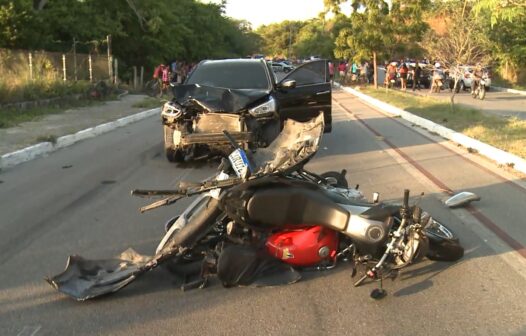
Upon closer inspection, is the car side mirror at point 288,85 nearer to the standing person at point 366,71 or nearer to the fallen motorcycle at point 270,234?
the fallen motorcycle at point 270,234

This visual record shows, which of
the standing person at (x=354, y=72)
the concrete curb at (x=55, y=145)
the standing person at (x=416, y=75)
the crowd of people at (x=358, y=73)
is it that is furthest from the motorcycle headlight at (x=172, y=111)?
the standing person at (x=354, y=72)

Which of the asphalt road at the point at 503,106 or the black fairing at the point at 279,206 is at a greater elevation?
the black fairing at the point at 279,206

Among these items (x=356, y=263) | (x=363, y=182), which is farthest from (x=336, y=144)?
(x=356, y=263)

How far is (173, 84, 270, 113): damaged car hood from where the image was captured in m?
9.05

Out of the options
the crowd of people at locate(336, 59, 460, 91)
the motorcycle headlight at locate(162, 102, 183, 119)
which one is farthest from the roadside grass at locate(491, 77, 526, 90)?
the motorcycle headlight at locate(162, 102, 183, 119)

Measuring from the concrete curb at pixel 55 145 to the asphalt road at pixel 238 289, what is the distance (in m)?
0.76

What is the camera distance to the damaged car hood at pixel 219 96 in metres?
9.05

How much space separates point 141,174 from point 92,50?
24952mm

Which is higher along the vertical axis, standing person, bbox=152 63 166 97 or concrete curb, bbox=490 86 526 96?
standing person, bbox=152 63 166 97

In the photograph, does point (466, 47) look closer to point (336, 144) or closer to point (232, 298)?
point (336, 144)

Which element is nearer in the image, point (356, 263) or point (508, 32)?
point (356, 263)

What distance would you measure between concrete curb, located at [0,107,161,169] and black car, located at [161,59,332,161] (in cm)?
285

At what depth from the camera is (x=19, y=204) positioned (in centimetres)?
724

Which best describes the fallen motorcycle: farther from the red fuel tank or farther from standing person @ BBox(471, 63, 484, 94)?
standing person @ BBox(471, 63, 484, 94)
